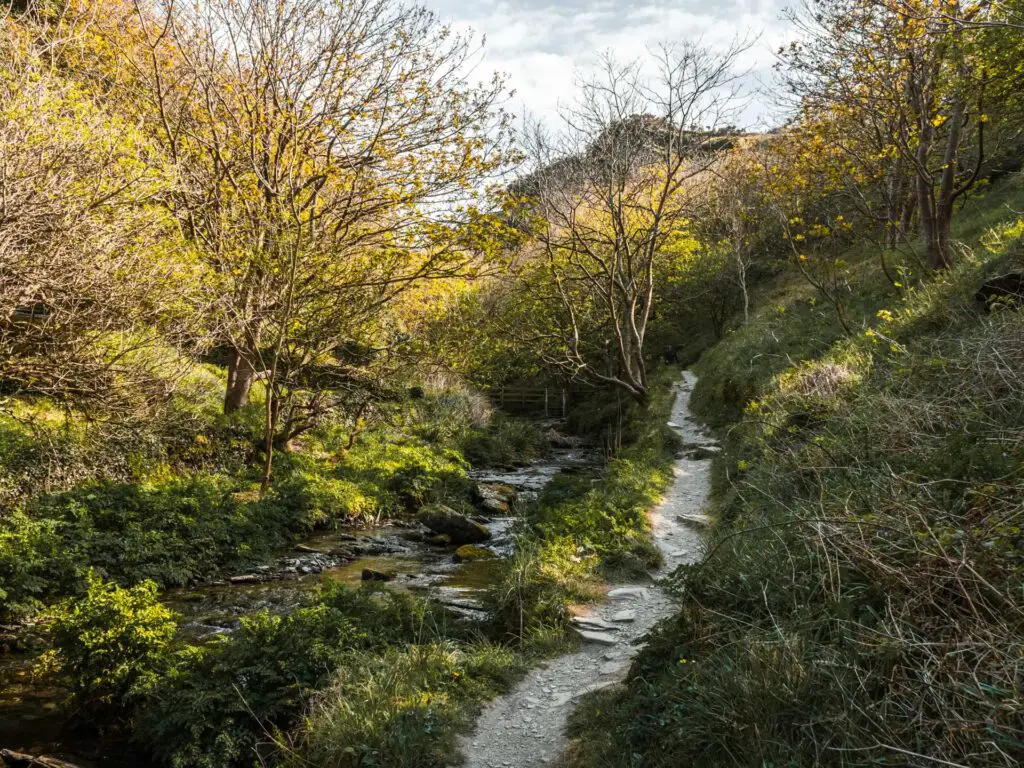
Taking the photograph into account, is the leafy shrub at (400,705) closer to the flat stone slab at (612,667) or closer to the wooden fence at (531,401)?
the flat stone slab at (612,667)

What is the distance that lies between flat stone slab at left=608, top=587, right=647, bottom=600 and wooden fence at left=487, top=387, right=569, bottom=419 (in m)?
22.3

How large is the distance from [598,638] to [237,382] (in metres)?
10.4

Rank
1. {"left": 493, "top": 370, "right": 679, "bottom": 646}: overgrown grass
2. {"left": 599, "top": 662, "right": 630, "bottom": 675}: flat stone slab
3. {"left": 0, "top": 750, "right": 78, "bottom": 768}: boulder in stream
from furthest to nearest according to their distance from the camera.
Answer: {"left": 493, "top": 370, "right": 679, "bottom": 646}: overgrown grass, {"left": 599, "top": 662, "right": 630, "bottom": 675}: flat stone slab, {"left": 0, "top": 750, "right": 78, "bottom": 768}: boulder in stream

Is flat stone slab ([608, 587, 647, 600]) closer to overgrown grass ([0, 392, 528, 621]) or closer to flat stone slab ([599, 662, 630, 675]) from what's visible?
flat stone slab ([599, 662, 630, 675])

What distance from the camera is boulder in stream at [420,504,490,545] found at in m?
10.9

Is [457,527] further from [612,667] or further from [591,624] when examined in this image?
[612,667]

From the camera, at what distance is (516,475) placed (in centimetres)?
1738

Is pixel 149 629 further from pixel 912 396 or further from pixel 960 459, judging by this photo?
pixel 912 396

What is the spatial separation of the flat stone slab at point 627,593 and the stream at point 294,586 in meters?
1.58

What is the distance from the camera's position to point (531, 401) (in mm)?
30000

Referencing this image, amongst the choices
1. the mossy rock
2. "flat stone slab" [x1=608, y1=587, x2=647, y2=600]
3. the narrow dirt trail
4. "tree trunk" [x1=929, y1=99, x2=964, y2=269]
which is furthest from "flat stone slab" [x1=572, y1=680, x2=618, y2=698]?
"tree trunk" [x1=929, y1=99, x2=964, y2=269]

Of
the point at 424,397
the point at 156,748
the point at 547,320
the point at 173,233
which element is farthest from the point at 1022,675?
the point at 424,397

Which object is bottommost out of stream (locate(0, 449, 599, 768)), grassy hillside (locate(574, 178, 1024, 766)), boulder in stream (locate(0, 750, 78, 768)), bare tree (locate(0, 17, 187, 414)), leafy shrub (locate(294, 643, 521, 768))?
stream (locate(0, 449, 599, 768))

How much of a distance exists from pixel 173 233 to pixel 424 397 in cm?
1218
